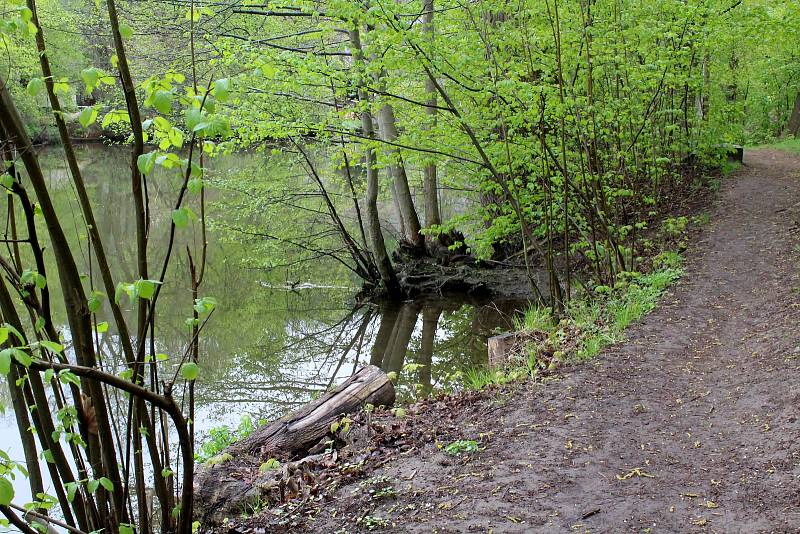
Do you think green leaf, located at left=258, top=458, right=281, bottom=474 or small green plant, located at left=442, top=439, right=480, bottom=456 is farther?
green leaf, located at left=258, top=458, right=281, bottom=474

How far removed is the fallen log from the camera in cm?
474

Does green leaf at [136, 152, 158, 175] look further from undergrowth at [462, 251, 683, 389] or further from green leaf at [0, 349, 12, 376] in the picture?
undergrowth at [462, 251, 683, 389]

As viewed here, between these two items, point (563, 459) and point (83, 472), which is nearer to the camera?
point (83, 472)

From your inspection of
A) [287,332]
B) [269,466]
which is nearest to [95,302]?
[269,466]

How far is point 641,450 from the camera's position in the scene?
422 centimetres

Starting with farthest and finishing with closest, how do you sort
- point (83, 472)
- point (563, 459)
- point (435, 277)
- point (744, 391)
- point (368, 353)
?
point (435, 277) < point (368, 353) < point (744, 391) < point (563, 459) < point (83, 472)

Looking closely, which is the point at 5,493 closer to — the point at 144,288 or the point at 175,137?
the point at 144,288

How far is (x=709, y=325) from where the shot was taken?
672 cm

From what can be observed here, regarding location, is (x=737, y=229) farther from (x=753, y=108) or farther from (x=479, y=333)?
(x=753, y=108)

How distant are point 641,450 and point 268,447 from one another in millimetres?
2884

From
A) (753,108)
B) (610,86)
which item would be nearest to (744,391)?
(610,86)

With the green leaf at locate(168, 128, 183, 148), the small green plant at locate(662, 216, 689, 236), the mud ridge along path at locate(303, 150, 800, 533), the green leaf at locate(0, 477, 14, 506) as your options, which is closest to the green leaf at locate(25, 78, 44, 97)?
the green leaf at locate(168, 128, 183, 148)

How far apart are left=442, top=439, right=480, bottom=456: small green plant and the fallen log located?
124 centimetres

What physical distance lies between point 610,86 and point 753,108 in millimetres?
21785
